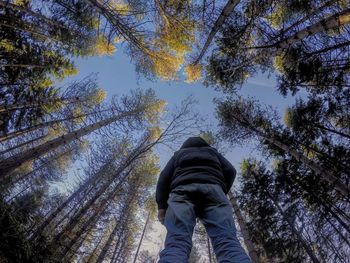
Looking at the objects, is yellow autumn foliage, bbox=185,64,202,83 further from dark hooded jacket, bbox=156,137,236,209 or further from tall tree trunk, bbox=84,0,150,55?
dark hooded jacket, bbox=156,137,236,209

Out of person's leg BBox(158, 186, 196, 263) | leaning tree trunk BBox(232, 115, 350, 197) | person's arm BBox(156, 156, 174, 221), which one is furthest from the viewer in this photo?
leaning tree trunk BBox(232, 115, 350, 197)

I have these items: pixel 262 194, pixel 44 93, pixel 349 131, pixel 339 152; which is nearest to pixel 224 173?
pixel 339 152

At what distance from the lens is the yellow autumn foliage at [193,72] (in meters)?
11.9

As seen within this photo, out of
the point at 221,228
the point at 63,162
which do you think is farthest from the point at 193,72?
the point at 63,162

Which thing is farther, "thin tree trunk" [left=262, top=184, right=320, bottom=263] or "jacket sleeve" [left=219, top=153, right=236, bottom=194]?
"thin tree trunk" [left=262, top=184, right=320, bottom=263]

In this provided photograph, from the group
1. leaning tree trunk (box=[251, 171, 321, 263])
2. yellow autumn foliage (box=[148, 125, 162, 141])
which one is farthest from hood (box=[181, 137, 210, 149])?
yellow autumn foliage (box=[148, 125, 162, 141])

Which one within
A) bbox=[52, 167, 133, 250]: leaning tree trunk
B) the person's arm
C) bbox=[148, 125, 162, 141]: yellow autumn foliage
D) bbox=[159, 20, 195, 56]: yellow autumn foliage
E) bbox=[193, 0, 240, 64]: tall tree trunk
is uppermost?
bbox=[148, 125, 162, 141]: yellow autumn foliage

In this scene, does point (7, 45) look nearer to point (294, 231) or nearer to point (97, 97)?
point (97, 97)

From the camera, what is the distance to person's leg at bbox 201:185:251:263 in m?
1.90

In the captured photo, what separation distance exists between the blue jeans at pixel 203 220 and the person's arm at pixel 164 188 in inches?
15.8

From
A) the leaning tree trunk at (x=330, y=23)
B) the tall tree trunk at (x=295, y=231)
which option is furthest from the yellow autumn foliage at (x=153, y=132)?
the leaning tree trunk at (x=330, y=23)

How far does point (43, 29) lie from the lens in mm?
11078

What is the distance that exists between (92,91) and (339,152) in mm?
12670

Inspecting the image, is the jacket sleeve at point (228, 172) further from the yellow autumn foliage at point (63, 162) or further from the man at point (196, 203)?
the yellow autumn foliage at point (63, 162)
